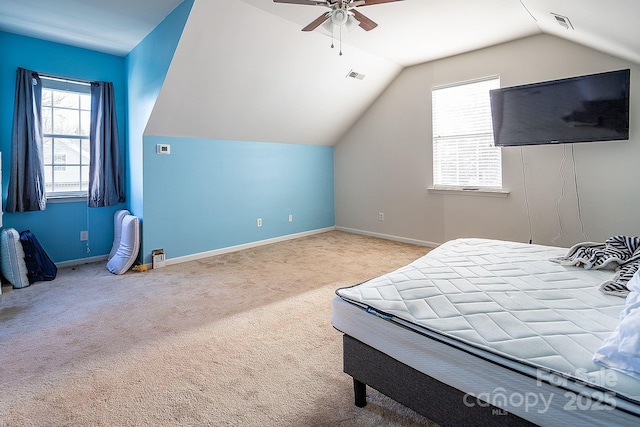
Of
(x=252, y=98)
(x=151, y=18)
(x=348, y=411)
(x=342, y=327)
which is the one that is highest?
(x=151, y=18)

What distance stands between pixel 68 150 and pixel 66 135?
0.19 m

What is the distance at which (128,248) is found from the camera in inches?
156

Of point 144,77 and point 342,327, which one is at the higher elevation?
point 144,77

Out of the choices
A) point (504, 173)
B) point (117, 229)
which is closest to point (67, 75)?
point (117, 229)

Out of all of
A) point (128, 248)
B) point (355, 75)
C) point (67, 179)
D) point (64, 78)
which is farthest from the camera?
point (355, 75)

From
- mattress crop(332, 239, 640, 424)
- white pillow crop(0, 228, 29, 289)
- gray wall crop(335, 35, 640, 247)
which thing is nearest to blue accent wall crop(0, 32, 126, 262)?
white pillow crop(0, 228, 29, 289)

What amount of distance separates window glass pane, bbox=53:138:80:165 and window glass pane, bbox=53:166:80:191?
0.30 ft

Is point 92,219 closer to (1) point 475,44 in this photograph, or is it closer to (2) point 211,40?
(2) point 211,40

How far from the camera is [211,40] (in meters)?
3.42

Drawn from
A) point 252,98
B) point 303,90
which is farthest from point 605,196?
point 252,98

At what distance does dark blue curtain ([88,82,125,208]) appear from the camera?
4238 millimetres

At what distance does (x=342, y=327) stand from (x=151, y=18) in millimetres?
3697

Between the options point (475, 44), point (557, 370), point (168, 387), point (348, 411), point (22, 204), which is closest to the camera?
point (557, 370)

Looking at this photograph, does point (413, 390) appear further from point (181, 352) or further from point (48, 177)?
point (48, 177)
